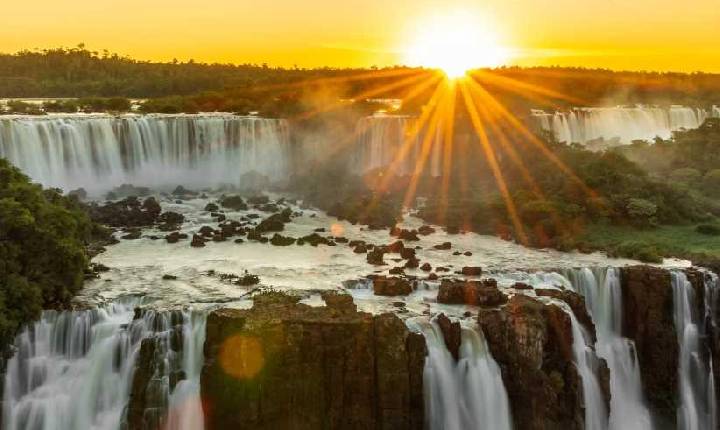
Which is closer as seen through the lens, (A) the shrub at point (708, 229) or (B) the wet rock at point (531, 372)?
(B) the wet rock at point (531, 372)

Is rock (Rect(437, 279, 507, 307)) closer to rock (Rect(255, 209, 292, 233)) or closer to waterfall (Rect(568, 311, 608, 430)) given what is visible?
waterfall (Rect(568, 311, 608, 430))

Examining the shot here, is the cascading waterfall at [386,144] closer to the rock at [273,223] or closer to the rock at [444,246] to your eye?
the rock at [273,223]

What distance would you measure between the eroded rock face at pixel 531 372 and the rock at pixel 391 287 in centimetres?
362

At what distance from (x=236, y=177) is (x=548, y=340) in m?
32.0

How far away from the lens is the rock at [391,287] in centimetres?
2438

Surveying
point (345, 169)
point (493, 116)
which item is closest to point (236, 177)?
point (345, 169)

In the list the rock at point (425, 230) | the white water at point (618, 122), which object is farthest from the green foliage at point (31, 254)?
the white water at point (618, 122)

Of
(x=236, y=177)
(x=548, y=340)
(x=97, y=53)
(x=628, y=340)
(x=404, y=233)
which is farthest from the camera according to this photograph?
A: (x=97, y=53)

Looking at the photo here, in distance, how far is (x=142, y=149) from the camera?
151 feet

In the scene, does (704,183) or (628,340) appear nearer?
(628,340)

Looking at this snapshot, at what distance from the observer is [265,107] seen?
183 ft

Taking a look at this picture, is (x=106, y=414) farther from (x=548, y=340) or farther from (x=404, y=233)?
(x=404, y=233)

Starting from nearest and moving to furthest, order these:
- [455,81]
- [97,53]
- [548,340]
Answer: [548,340]
[455,81]
[97,53]

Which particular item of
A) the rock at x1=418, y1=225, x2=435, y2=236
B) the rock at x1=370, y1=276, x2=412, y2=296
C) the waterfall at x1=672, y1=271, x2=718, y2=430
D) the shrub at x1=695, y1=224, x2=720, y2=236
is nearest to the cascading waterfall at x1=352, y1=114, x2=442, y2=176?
the rock at x1=418, y1=225, x2=435, y2=236
